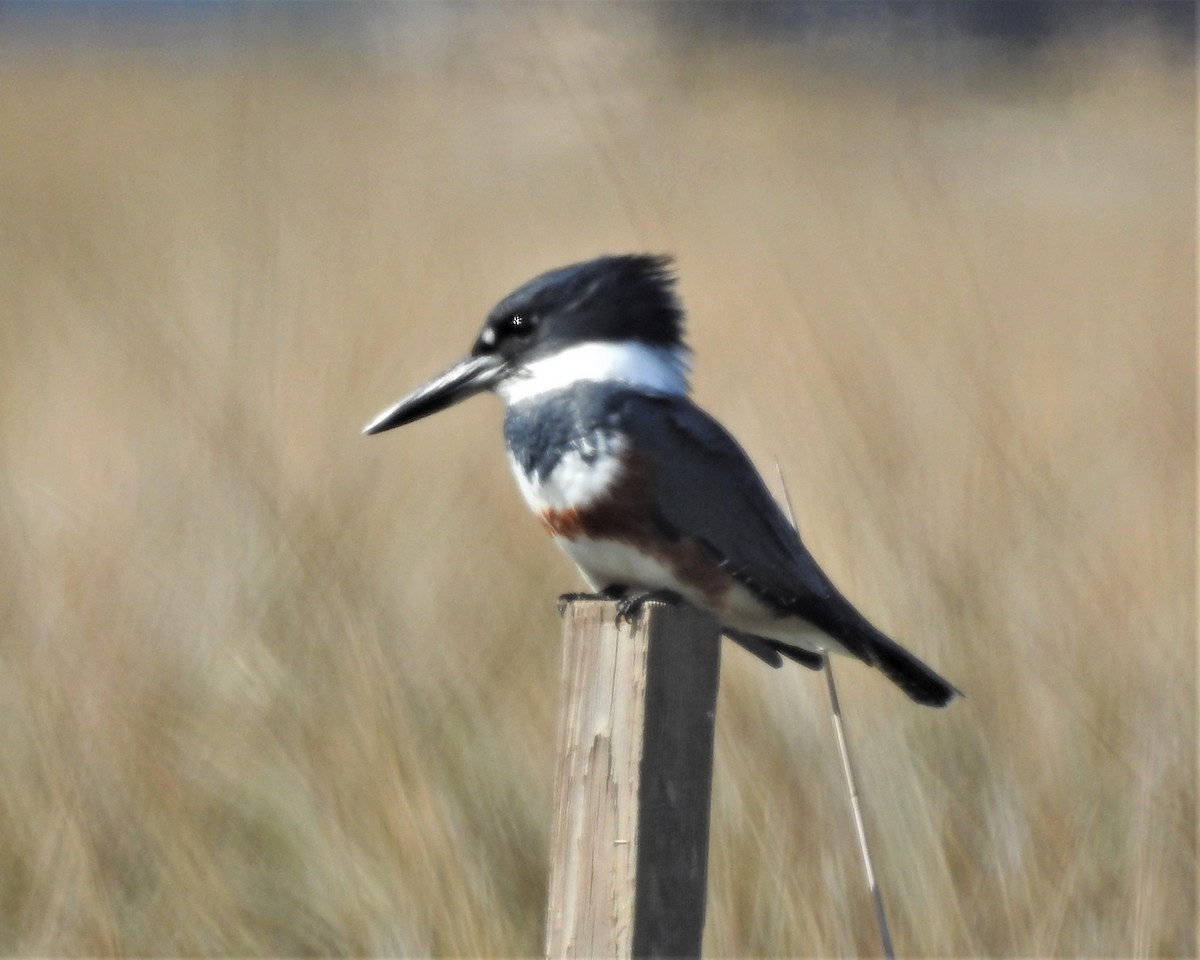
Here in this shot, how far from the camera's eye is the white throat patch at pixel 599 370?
7.88 ft

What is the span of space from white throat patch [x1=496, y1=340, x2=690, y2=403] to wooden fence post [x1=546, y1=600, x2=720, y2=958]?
0.73 metres

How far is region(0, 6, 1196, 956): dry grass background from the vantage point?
294cm

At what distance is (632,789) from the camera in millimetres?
1605

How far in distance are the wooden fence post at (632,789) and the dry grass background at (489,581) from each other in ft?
3.75

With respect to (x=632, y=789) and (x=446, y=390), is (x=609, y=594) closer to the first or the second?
(x=446, y=390)

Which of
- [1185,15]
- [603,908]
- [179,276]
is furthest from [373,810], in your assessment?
[1185,15]

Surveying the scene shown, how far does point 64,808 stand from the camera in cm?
303

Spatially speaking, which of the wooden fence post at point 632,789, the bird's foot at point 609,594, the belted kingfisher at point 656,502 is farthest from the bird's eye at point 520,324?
the wooden fence post at point 632,789

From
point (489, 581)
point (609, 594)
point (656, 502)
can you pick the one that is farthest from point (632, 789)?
Answer: point (489, 581)

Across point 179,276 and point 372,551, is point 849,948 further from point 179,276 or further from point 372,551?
point 179,276

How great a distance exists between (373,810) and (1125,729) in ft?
5.21

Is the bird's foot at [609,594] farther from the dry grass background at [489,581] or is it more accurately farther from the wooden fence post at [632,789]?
the dry grass background at [489,581]

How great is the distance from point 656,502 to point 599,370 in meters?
0.30

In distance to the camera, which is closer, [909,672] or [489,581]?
[909,672]
